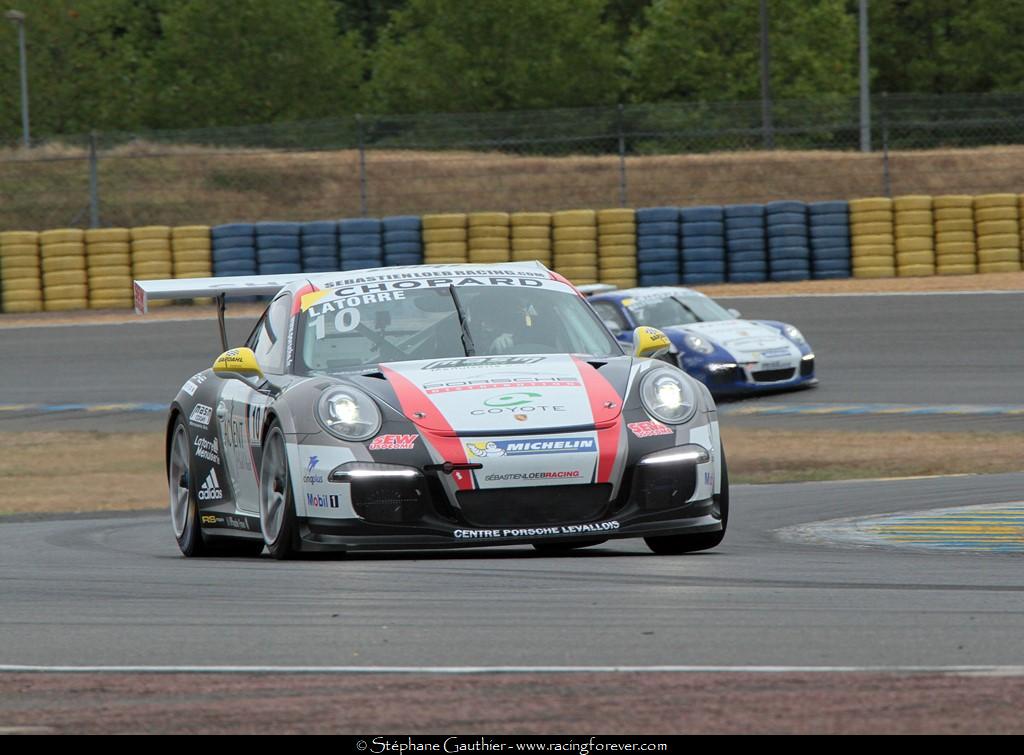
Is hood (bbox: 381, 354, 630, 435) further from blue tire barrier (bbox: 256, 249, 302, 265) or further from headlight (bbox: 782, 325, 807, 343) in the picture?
blue tire barrier (bbox: 256, 249, 302, 265)

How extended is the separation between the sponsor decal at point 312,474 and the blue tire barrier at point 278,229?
20743mm

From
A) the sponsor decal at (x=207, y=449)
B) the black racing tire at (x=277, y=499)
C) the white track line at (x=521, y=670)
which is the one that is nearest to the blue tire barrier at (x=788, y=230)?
the sponsor decal at (x=207, y=449)

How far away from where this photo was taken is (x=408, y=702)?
421 centimetres

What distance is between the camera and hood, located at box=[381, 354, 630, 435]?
702 centimetres

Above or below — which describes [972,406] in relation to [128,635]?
below

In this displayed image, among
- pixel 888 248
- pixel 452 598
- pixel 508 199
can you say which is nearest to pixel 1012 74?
pixel 508 199

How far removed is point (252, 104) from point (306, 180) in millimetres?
24847

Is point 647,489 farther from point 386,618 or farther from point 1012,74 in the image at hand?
point 1012,74

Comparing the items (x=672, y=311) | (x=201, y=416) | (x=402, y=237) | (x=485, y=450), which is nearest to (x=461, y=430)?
(x=485, y=450)

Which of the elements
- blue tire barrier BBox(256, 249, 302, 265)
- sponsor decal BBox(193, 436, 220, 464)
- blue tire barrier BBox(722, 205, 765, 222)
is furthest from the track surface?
blue tire barrier BBox(256, 249, 302, 265)

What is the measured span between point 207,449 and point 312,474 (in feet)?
5.52

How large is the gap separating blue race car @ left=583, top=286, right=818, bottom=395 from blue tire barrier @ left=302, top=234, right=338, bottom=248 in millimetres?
7881

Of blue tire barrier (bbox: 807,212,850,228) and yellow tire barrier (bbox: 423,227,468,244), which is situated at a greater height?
blue tire barrier (bbox: 807,212,850,228)

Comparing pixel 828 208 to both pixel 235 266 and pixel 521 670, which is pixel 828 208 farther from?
A: pixel 521 670
